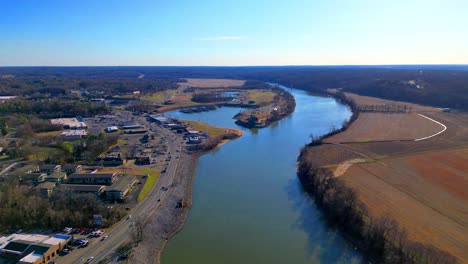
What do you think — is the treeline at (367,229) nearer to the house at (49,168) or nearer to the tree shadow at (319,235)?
the tree shadow at (319,235)

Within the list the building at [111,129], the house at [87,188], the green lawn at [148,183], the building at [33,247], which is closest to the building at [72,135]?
the building at [111,129]

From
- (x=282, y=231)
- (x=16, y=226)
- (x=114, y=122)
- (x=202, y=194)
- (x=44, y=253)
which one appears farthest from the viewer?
(x=114, y=122)

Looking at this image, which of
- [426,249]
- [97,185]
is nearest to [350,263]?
[426,249]

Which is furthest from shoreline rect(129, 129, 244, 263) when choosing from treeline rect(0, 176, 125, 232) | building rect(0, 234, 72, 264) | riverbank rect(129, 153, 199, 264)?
building rect(0, 234, 72, 264)

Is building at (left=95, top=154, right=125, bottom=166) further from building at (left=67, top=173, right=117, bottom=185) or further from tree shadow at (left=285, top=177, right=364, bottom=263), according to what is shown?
tree shadow at (left=285, top=177, right=364, bottom=263)

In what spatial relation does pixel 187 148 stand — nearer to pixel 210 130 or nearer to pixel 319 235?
pixel 210 130

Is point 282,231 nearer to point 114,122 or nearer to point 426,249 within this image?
point 426,249
